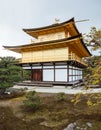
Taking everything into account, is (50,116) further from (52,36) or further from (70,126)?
(52,36)

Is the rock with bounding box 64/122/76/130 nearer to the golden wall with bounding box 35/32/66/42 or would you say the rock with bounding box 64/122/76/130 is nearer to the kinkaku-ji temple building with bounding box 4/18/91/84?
the kinkaku-ji temple building with bounding box 4/18/91/84

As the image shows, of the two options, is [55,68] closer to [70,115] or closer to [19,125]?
[70,115]

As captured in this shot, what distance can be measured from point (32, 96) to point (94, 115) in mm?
4546

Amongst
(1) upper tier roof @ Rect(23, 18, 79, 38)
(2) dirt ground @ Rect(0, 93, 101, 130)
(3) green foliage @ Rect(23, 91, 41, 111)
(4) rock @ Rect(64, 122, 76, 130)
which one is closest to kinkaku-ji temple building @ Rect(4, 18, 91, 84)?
(1) upper tier roof @ Rect(23, 18, 79, 38)

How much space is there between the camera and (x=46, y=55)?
26156 mm

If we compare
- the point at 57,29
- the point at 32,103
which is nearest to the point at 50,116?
the point at 32,103

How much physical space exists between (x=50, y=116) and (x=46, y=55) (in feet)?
53.4

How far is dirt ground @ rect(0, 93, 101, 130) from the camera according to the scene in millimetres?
9023


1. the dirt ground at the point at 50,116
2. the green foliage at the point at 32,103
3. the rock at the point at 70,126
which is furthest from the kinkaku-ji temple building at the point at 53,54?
the rock at the point at 70,126

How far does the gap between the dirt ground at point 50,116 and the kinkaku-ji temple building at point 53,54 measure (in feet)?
35.5

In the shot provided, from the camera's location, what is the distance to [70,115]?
10.7 metres

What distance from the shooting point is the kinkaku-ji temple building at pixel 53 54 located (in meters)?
24.0

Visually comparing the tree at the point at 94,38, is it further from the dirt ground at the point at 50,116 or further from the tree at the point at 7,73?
the tree at the point at 7,73

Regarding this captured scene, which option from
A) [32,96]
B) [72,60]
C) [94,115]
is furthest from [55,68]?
[94,115]
